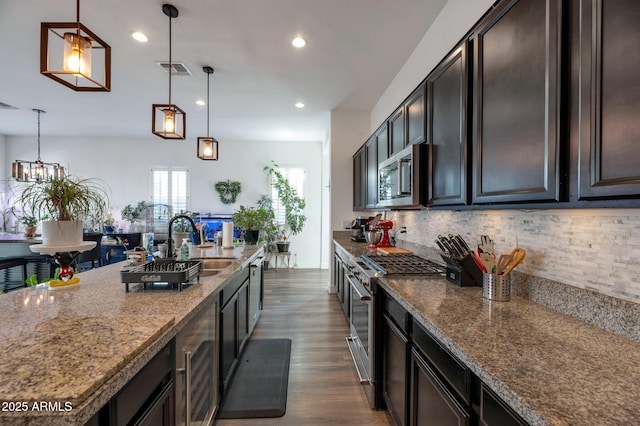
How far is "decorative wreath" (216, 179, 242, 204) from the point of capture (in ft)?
23.3

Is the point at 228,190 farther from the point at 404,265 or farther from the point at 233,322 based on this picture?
the point at 404,265

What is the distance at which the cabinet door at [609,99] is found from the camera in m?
0.75

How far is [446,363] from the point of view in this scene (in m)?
1.10

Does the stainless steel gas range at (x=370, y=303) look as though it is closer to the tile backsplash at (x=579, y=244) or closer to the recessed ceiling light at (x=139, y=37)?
the tile backsplash at (x=579, y=244)

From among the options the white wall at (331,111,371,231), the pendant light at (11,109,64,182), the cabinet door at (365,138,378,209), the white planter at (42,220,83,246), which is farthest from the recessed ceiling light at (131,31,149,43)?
the pendant light at (11,109,64,182)

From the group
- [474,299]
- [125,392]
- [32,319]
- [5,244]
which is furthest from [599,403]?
[5,244]

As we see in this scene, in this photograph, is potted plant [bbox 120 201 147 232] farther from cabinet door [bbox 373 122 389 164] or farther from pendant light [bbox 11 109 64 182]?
cabinet door [bbox 373 122 389 164]

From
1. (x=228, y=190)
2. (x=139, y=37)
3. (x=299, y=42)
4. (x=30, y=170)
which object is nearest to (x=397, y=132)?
(x=299, y=42)

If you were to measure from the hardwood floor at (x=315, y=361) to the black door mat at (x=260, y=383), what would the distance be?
51 millimetres

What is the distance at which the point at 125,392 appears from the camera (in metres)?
0.83

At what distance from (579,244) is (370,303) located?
1.17 metres

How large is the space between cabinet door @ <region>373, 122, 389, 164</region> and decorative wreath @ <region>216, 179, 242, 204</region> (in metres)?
4.55

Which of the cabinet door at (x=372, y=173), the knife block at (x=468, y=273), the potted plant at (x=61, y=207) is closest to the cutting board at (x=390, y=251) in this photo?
the cabinet door at (x=372, y=173)

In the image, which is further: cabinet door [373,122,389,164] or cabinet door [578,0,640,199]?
cabinet door [373,122,389,164]
